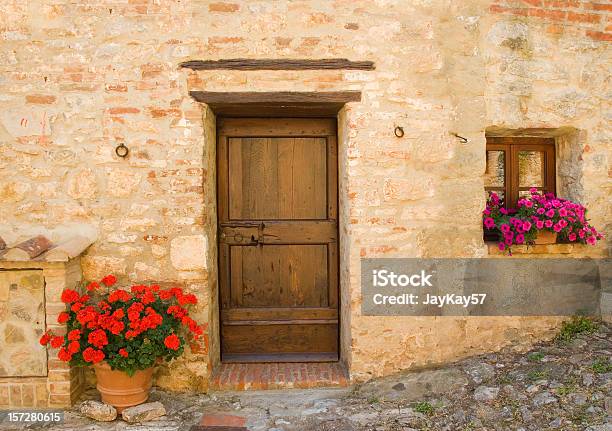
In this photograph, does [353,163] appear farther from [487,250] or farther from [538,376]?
[538,376]

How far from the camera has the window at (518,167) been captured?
4.05 metres

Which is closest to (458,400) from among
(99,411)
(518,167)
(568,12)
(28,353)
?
(518,167)

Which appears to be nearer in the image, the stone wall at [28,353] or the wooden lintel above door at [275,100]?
the stone wall at [28,353]

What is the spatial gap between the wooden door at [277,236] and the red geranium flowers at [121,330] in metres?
0.69

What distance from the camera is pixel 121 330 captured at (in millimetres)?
3154

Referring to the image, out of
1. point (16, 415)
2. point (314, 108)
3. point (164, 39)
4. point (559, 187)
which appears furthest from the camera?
point (559, 187)

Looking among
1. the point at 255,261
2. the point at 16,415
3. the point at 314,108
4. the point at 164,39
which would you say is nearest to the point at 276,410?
the point at 255,261

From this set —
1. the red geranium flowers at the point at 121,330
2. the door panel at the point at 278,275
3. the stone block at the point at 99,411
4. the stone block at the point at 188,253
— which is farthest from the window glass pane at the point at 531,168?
the stone block at the point at 99,411

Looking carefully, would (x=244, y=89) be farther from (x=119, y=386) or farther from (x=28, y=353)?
(x=28, y=353)

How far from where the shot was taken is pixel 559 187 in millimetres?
4082

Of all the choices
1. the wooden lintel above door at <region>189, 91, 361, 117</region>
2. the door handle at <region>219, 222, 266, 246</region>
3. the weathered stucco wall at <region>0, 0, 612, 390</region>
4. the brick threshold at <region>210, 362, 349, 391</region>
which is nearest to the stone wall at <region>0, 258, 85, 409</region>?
the weathered stucco wall at <region>0, 0, 612, 390</region>

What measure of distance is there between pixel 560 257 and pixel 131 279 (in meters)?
3.19

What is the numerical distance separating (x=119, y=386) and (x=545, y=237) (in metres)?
3.16

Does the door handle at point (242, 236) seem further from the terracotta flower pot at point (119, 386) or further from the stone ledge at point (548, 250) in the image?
the stone ledge at point (548, 250)
